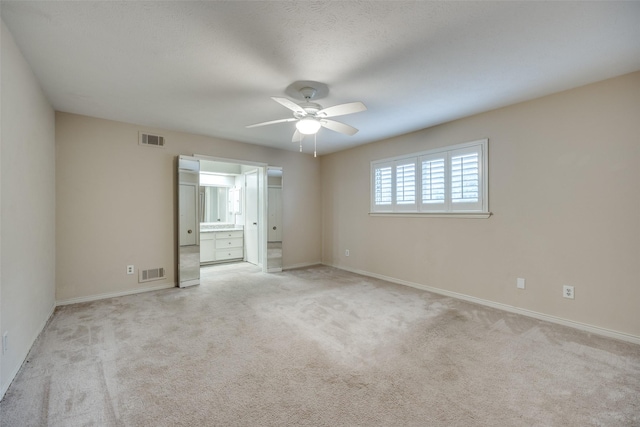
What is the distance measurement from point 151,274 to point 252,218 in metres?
2.52

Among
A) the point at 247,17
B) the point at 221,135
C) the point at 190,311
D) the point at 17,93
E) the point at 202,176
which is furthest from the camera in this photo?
the point at 202,176

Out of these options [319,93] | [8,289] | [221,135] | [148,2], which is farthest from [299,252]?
[148,2]

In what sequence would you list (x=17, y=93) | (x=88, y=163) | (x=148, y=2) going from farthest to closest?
(x=88, y=163), (x=17, y=93), (x=148, y=2)

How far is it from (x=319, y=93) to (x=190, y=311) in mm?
2972

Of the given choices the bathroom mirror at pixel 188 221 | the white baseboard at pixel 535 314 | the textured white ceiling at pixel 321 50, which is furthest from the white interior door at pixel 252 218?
the white baseboard at pixel 535 314

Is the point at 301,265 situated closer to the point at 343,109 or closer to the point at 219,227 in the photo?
the point at 219,227

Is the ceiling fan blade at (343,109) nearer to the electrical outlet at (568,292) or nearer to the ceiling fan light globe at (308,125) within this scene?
the ceiling fan light globe at (308,125)

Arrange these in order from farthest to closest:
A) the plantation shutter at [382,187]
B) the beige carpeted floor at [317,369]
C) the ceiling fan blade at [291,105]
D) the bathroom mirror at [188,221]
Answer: the plantation shutter at [382,187], the bathroom mirror at [188,221], the ceiling fan blade at [291,105], the beige carpeted floor at [317,369]

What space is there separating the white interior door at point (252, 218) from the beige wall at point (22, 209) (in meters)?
3.40

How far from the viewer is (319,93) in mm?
3020

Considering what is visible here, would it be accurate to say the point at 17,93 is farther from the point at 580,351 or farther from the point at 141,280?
the point at 580,351

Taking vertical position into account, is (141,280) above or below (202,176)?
below

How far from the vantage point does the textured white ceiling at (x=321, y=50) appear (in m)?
1.84

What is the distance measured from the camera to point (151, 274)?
14.2ft
